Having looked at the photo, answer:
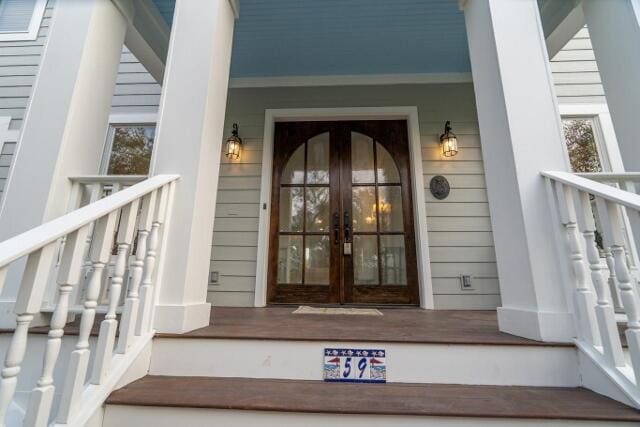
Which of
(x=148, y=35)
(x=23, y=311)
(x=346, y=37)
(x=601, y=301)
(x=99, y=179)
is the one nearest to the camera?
(x=23, y=311)

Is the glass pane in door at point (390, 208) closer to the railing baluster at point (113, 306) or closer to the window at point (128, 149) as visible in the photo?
the railing baluster at point (113, 306)

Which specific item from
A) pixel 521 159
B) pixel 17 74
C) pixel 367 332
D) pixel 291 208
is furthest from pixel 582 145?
pixel 17 74

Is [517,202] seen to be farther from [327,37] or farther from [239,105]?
[239,105]

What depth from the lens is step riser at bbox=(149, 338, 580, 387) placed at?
1.19 m

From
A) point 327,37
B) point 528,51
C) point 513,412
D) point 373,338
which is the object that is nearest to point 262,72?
point 327,37

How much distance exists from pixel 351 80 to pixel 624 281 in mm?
2911

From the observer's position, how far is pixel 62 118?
66.4 inches

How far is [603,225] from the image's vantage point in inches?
46.1

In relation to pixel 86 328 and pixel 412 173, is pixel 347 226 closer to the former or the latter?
pixel 412 173

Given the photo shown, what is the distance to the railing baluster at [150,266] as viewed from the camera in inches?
49.7

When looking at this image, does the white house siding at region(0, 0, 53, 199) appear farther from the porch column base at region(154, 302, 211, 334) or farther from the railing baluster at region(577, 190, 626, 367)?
the railing baluster at region(577, 190, 626, 367)

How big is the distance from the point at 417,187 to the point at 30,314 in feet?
9.59

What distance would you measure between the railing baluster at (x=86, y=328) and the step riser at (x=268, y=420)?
0.47 ft

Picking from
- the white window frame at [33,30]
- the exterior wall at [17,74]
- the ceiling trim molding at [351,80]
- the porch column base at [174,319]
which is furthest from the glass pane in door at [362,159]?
the white window frame at [33,30]
